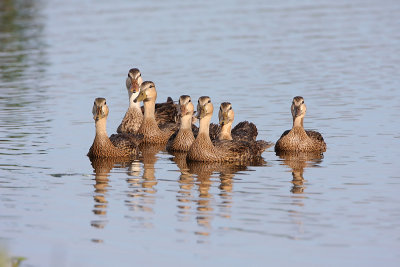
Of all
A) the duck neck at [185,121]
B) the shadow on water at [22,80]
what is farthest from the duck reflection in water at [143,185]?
the shadow on water at [22,80]

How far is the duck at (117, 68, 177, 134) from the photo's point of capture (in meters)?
23.9

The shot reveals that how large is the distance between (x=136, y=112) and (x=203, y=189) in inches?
290

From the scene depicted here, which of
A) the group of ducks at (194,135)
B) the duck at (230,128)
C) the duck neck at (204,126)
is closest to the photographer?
the group of ducks at (194,135)

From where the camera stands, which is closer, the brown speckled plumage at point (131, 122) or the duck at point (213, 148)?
the duck at point (213, 148)

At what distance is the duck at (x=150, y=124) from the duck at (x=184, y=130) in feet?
4.48

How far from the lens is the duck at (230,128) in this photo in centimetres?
2086

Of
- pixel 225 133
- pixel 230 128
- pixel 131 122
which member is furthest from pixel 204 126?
pixel 131 122

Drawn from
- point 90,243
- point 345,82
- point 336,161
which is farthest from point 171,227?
point 345,82

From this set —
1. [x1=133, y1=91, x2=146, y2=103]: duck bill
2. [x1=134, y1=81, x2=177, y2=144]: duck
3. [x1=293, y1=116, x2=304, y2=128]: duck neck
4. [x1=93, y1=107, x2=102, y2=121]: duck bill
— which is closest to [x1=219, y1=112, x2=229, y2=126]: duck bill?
[x1=293, y1=116, x2=304, y2=128]: duck neck

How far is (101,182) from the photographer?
17.8 m

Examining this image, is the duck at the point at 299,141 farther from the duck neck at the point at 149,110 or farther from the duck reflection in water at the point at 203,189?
the duck neck at the point at 149,110

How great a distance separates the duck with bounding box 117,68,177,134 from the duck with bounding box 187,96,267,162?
3.83 m

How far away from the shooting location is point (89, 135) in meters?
23.0

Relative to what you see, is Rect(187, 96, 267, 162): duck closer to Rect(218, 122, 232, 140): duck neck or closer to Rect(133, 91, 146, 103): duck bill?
Rect(218, 122, 232, 140): duck neck
